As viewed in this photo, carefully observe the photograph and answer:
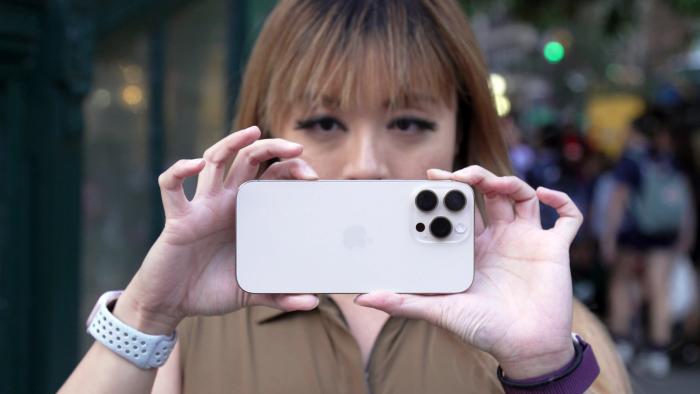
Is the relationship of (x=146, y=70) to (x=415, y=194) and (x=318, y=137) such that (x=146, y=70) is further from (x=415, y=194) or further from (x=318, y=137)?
(x=415, y=194)

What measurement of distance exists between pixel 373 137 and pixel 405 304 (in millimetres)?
502

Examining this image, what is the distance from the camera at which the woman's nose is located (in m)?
2.08

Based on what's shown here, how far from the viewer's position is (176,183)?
5.73 ft

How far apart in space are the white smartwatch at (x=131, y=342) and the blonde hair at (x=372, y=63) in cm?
63

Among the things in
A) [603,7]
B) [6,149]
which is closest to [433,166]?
[6,149]

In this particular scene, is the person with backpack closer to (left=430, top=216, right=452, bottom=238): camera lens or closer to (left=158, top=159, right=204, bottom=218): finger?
(left=430, top=216, right=452, bottom=238): camera lens

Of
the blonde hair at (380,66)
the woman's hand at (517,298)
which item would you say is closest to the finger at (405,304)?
the woman's hand at (517,298)

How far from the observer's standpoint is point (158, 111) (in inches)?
243

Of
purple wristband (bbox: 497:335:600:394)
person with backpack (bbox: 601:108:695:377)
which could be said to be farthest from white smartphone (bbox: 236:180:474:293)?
person with backpack (bbox: 601:108:695:377)

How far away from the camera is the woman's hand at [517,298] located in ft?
5.79

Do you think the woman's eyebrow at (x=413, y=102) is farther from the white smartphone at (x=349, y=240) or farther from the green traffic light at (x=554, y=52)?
the green traffic light at (x=554, y=52)

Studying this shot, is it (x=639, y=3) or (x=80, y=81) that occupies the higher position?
(x=639, y=3)

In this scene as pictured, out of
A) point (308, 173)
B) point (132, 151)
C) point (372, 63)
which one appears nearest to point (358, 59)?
point (372, 63)

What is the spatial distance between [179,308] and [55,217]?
178 cm
